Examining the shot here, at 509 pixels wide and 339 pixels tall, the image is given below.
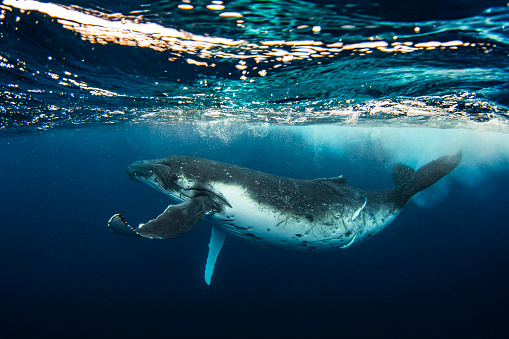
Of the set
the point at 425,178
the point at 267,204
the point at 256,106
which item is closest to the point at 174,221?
the point at 267,204

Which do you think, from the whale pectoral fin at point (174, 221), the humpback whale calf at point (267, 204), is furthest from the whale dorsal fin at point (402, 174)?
the whale pectoral fin at point (174, 221)

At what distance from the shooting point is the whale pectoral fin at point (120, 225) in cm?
336

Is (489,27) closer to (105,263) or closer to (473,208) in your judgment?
(105,263)

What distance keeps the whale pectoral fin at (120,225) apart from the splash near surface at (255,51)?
3.87 meters

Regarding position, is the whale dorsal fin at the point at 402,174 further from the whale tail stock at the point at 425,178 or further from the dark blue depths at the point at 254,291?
the dark blue depths at the point at 254,291

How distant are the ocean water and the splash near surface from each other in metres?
0.05

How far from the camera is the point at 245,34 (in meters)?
5.65

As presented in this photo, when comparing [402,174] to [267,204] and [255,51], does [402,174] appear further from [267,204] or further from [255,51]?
[255,51]

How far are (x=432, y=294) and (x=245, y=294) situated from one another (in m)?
14.8

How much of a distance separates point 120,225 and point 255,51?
5.73 metres

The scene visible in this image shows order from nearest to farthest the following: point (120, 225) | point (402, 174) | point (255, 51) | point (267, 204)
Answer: point (120, 225)
point (267, 204)
point (255, 51)
point (402, 174)

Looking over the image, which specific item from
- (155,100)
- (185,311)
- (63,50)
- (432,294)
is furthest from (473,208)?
(63,50)

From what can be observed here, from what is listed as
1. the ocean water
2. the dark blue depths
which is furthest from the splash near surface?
the dark blue depths

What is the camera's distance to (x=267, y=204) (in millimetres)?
5051
